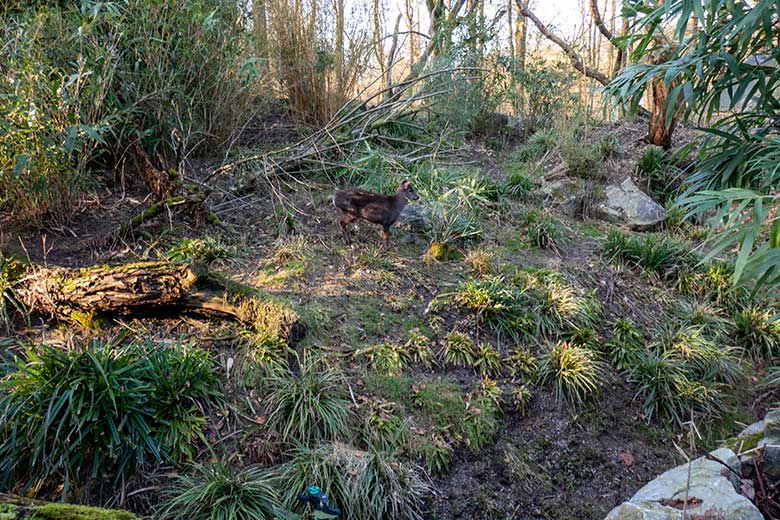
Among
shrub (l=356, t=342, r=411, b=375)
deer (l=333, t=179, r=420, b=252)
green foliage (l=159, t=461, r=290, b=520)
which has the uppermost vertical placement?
deer (l=333, t=179, r=420, b=252)

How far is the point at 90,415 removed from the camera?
2.48 metres

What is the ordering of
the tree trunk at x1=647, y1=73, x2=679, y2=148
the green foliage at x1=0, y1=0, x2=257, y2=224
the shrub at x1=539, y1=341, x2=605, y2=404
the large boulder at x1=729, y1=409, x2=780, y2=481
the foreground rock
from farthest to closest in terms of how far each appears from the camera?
the tree trunk at x1=647, y1=73, x2=679, y2=148 < the shrub at x1=539, y1=341, x2=605, y2=404 < the green foliage at x1=0, y1=0, x2=257, y2=224 < the large boulder at x1=729, y1=409, x2=780, y2=481 < the foreground rock

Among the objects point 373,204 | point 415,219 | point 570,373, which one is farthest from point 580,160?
point 570,373

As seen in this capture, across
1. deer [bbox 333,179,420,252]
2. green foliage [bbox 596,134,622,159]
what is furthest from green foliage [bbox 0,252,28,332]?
green foliage [bbox 596,134,622,159]

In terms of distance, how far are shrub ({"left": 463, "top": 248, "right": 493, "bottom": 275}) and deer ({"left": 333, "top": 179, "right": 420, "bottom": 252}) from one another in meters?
0.83

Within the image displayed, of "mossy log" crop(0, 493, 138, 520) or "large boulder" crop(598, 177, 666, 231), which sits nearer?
"mossy log" crop(0, 493, 138, 520)

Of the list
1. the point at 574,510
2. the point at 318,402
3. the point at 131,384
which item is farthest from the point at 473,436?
the point at 131,384

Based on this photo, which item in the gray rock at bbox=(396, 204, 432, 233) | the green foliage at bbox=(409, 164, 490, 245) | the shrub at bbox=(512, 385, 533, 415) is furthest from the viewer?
the gray rock at bbox=(396, 204, 432, 233)

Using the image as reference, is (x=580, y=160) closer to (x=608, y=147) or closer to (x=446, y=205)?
(x=608, y=147)

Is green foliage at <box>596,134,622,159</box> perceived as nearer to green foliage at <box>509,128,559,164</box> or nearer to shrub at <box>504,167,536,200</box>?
green foliage at <box>509,128,559,164</box>

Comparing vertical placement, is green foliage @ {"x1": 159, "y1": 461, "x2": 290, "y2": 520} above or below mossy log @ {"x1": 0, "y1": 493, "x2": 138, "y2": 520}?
below

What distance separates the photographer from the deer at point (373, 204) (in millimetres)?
4605

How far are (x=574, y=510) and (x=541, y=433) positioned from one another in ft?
1.81

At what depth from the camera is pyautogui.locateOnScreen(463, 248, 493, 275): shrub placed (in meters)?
4.79
